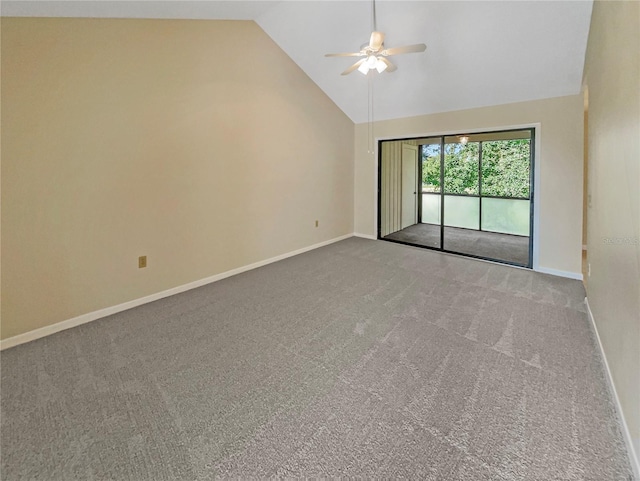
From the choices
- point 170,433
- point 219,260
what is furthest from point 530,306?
point 219,260

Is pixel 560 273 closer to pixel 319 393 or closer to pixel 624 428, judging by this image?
pixel 624 428

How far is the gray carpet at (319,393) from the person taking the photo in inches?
59.5

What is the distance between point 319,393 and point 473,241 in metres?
4.64

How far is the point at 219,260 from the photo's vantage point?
13.6 ft

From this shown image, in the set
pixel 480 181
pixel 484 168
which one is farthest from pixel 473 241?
pixel 484 168

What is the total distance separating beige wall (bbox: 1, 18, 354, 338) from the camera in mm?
2604

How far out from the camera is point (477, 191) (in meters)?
5.55

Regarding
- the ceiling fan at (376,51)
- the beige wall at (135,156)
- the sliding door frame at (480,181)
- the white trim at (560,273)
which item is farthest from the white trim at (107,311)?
the white trim at (560,273)

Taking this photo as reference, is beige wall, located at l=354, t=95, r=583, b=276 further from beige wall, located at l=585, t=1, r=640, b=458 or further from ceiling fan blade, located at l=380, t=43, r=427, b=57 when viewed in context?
ceiling fan blade, located at l=380, t=43, r=427, b=57

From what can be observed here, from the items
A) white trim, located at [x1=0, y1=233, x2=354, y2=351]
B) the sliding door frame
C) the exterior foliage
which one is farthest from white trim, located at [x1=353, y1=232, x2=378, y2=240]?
white trim, located at [x1=0, y1=233, x2=354, y2=351]

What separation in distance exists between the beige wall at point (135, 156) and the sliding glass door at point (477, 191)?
7.85 ft

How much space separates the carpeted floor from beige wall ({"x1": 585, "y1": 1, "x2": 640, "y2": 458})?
2.40 meters

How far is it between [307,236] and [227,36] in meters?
3.01

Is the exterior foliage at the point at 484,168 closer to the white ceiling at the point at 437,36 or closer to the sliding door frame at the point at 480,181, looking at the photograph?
the sliding door frame at the point at 480,181
